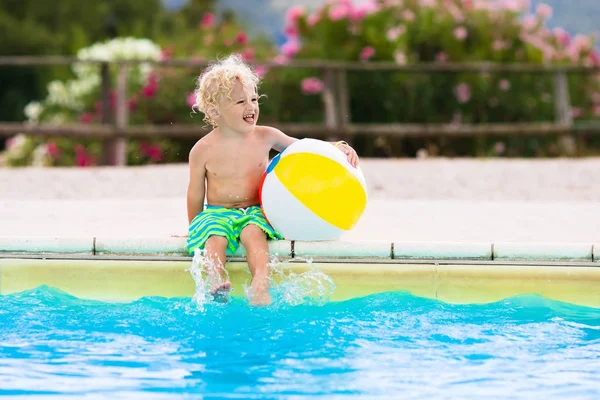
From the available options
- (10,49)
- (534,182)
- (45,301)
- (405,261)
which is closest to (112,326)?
(45,301)

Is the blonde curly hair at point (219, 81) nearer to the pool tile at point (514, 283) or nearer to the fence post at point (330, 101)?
the pool tile at point (514, 283)

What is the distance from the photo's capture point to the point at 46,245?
4.57 m

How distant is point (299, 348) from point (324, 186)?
0.90m

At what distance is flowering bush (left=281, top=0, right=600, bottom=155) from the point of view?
12.8 metres

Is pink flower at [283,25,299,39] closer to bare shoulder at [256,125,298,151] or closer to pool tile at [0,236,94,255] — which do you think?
bare shoulder at [256,125,298,151]

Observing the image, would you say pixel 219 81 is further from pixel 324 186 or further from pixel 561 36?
pixel 561 36

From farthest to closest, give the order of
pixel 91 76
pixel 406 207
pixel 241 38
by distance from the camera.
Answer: pixel 91 76, pixel 241 38, pixel 406 207

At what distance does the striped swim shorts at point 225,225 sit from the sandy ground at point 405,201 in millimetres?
641

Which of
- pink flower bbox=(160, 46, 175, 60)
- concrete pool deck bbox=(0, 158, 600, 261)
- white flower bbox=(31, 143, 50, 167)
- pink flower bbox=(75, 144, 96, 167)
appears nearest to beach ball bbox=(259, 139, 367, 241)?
concrete pool deck bbox=(0, 158, 600, 261)

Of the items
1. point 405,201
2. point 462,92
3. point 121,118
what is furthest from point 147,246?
point 462,92

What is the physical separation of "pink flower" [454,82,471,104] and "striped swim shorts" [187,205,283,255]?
8498 millimetres

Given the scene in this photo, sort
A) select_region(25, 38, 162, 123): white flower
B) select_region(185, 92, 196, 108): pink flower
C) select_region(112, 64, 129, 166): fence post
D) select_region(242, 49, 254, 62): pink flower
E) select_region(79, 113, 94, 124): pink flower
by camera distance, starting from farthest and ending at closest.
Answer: select_region(25, 38, 162, 123): white flower, select_region(79, 113, 94, 124): pink flower, select_region(242, 49, 254, 62): pink flower, select_region(185, 92, 196, 108): pink flower, select_region(112, 64, 129, 166): fence post

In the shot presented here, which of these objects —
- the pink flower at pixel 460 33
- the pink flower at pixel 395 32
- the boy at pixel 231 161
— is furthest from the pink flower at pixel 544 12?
the boy at pixel 231 161

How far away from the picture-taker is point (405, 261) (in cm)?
440
